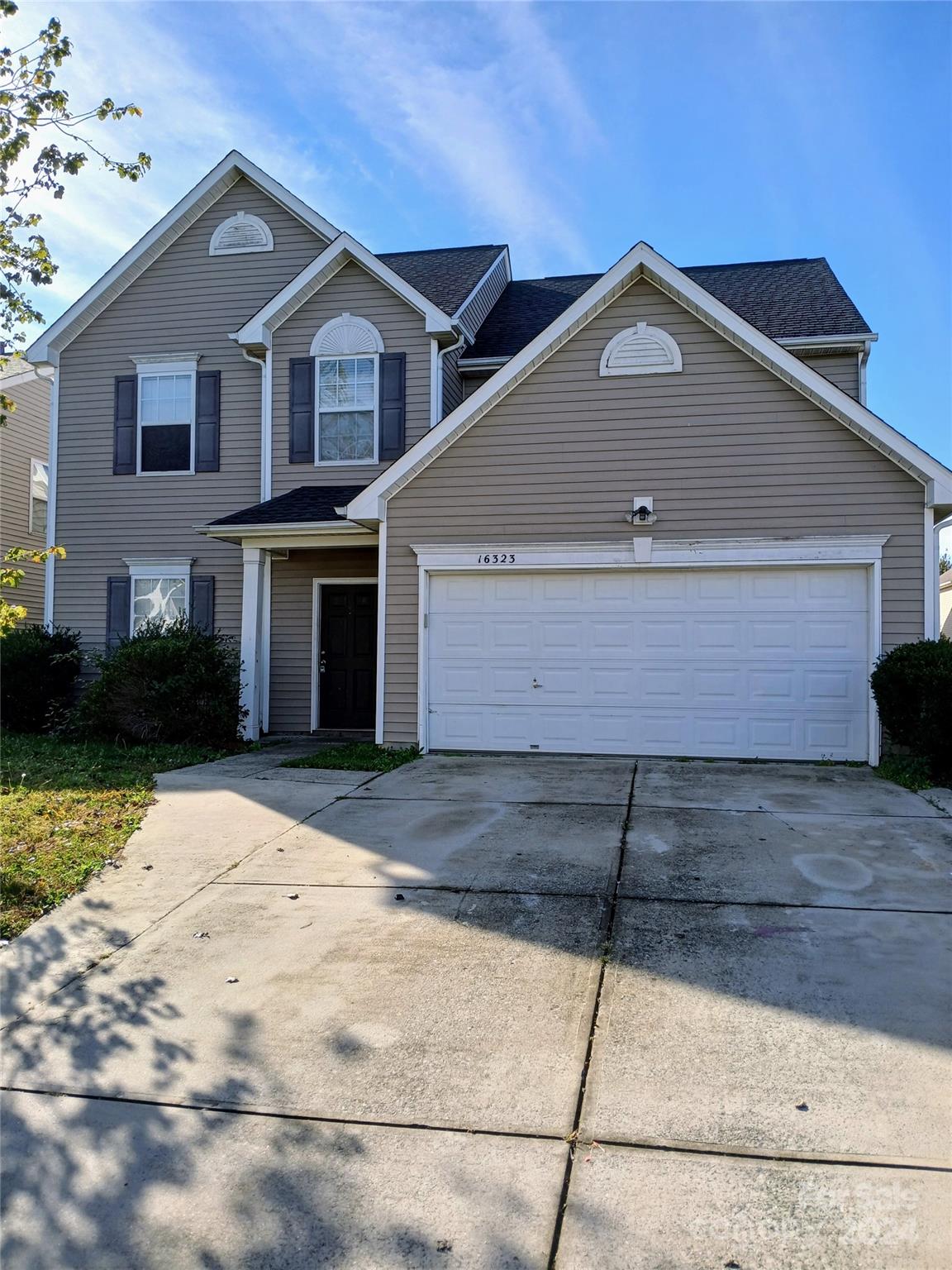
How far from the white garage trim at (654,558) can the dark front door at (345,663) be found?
2635mm

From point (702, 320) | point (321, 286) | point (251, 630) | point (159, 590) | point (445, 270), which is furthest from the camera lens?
point (445, 270)

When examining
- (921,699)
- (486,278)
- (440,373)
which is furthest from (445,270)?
(921,699)

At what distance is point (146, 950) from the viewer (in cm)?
479

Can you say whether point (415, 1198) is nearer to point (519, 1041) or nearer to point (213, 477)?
point (519, 1041)

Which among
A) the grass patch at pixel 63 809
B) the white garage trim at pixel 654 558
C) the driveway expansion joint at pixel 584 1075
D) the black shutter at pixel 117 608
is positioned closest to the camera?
the driveway expansion joint at pixel 584 1075

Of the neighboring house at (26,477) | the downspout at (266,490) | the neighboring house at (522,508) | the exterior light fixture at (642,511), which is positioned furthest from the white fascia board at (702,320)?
the neighboring house at (26,477)

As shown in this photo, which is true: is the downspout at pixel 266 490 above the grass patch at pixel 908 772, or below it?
above

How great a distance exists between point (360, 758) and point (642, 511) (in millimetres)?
4331

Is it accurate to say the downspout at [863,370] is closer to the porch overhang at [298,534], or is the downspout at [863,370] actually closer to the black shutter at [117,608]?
A: the porch overhang at [298,534]

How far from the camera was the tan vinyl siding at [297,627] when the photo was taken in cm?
1338

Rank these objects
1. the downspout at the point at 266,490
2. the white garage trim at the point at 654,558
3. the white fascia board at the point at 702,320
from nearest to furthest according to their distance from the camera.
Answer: the white fascia board at the point at 702,320 → the white garage trim at the point at 654,558 → the downspout at the point at 266,490

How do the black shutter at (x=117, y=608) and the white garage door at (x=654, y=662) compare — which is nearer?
the white garage door at (x=654, y=662)

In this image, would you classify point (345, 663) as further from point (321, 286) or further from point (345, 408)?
point (321, 286)

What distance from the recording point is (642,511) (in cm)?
1037
